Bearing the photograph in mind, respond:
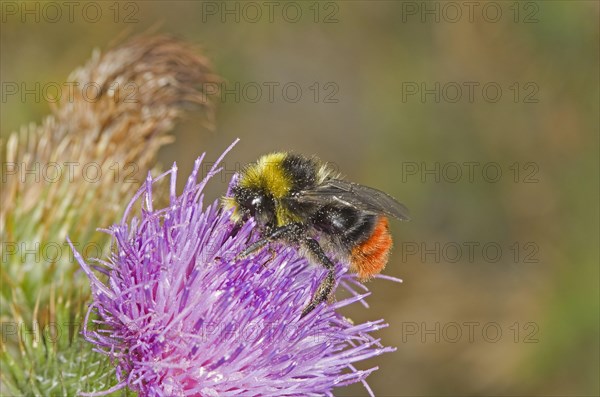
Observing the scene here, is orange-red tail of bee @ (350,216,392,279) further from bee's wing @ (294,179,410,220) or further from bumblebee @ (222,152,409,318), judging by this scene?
bee's wing @ (294,179,410,220)

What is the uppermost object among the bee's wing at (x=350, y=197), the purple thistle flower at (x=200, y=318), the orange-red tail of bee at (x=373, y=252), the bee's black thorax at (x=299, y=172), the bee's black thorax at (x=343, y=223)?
the bee's black thorax at (x=299, y=172)

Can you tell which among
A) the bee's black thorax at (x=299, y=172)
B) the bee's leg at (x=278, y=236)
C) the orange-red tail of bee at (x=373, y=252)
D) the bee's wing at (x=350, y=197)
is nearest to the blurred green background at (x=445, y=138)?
the orange-red tail of bee at (x=373, y=252)

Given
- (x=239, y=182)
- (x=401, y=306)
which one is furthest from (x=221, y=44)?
(x=239, y=182)

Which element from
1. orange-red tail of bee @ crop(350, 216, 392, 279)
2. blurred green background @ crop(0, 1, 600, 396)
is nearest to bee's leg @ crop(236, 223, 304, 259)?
orange-red tail of bee @ crop(350, 216, 392, 279)

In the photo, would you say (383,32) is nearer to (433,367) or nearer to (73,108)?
(433,367)

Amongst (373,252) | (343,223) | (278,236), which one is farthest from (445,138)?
(278,236)

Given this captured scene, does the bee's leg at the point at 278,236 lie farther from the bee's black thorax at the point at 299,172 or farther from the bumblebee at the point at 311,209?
the bee's black thorax at the point at 299,172

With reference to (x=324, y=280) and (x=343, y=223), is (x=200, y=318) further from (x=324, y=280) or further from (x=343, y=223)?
(x=343, y=223)
